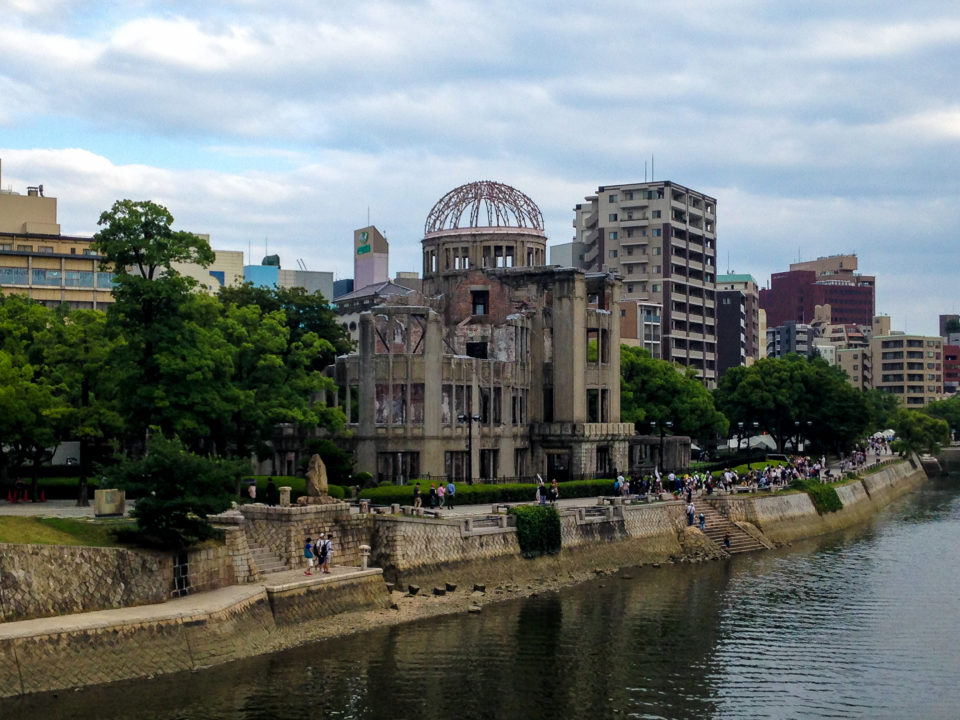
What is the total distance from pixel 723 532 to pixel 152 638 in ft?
144

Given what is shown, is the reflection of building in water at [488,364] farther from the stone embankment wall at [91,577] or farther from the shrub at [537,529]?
the stone embankment wall at [91,577]

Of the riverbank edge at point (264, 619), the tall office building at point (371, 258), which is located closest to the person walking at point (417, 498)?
the riverbank edge at point (264, 619)

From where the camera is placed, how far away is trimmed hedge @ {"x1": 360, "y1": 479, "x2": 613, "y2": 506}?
204 ft

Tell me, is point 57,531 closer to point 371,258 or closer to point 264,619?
point 264,619

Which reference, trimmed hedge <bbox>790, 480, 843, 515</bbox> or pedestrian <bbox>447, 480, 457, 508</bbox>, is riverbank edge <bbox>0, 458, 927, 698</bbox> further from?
trimmed hedge <bbox>790, 480, 843, 515</bbox>

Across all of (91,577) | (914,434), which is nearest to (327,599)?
(91,577)

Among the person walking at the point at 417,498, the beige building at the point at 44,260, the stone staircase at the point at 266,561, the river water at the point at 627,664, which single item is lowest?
the river water at the point at 627,664

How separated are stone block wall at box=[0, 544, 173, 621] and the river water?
383 centimetres

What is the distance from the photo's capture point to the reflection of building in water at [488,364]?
74.6 meters

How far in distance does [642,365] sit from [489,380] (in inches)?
1102

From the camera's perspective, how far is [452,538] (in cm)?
5556

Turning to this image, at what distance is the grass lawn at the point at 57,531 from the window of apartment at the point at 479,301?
46.2 meters

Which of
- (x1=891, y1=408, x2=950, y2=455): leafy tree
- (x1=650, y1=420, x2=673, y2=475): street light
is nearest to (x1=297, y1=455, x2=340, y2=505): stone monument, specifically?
(x1=650, y1=420, x2=673, y2=475): street light

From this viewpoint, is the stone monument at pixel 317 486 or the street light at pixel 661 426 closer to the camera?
the stone monument at pixel 317 486
